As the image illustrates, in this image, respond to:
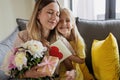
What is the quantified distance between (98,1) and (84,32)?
0.79 meters

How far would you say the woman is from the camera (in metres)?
1.43

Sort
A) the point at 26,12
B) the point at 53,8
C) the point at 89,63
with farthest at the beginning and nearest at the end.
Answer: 1. the point at 26,12
2. the point at 89,63
3. the point at 53,8

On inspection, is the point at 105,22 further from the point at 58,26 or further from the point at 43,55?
the point at 43,55

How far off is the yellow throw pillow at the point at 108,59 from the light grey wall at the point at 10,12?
1.30 meters

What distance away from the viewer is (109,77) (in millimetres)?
1463

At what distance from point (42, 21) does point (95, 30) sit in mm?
519

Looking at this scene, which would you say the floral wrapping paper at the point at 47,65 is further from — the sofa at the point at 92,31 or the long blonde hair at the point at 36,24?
the sofa at the point at 92,31

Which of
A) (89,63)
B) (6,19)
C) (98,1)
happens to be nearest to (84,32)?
(89,63)

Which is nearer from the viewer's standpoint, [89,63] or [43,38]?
[43,38]

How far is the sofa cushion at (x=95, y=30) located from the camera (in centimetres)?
174

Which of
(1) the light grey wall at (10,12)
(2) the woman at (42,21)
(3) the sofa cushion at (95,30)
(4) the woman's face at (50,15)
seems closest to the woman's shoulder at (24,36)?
(2) the woman at (42,21)

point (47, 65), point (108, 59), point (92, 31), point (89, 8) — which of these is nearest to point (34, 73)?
point (47, 65)

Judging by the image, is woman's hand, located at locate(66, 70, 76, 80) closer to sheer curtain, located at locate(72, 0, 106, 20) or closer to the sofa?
Answer: the sofa

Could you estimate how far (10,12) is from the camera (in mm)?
2488
